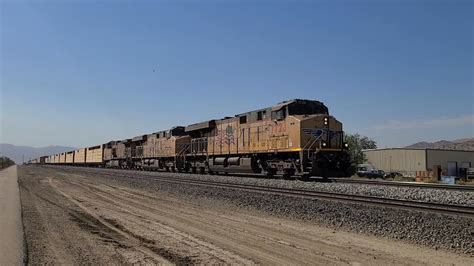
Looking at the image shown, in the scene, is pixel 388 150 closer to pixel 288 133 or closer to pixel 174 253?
pixel 288 133

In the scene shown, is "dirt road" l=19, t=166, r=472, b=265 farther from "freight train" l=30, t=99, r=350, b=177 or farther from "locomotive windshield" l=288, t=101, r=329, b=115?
"locomotive windshield" l=288, t=101, r=329, b=115

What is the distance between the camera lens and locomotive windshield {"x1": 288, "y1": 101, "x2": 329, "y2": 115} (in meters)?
22.9

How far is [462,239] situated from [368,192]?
26.1 ft

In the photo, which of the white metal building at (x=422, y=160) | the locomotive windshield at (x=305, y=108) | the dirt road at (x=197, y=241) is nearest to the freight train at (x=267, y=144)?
the locomotive windshield at (x=305, y=108)

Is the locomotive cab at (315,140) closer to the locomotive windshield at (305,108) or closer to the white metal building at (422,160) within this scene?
the locomotive windshield at (305,108)

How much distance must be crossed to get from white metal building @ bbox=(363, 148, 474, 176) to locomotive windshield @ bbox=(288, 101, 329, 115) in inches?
1529

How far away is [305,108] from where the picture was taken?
76.0 feet

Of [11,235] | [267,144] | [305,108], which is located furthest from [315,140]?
[11,235]

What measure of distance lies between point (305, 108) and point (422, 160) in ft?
137

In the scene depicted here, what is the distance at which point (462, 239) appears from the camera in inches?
319

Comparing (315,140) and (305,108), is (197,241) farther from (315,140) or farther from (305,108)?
(305,108)

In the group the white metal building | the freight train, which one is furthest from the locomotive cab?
the white metal building

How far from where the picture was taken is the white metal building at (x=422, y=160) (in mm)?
58781

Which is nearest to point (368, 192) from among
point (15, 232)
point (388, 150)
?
point (15, 232)
